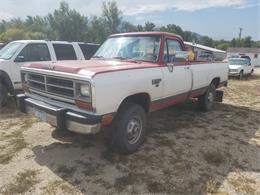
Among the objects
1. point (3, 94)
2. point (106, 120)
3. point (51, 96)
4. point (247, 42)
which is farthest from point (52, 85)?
point (247, 42)

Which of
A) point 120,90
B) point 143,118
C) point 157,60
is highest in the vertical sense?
point 157,60

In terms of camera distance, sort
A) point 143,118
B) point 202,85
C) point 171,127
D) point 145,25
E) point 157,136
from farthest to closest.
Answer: point 145,25 < point 202,85 < point 171,127 < point 157,136 < point 143,118

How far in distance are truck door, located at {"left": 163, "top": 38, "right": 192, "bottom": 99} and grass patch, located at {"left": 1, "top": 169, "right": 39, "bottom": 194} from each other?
271 centimetres

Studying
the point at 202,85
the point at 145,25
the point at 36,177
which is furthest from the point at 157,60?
the point at 145,25

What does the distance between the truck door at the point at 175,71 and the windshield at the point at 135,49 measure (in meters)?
0.25

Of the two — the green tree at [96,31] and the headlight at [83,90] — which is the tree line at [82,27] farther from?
the headlight at [83,90]

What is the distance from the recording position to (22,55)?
772cm

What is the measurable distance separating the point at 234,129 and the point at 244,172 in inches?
84.5

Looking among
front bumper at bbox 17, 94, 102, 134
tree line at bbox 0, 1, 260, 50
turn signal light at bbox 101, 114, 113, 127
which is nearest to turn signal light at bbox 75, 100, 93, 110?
front bumper at bbox 17, 94, 102, 134

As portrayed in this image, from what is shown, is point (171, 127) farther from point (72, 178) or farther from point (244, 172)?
point (72, 178)

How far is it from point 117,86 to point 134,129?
1033mm

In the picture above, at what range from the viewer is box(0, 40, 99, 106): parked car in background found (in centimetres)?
747

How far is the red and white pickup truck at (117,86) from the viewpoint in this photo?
3715mm

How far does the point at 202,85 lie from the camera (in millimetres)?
6844
